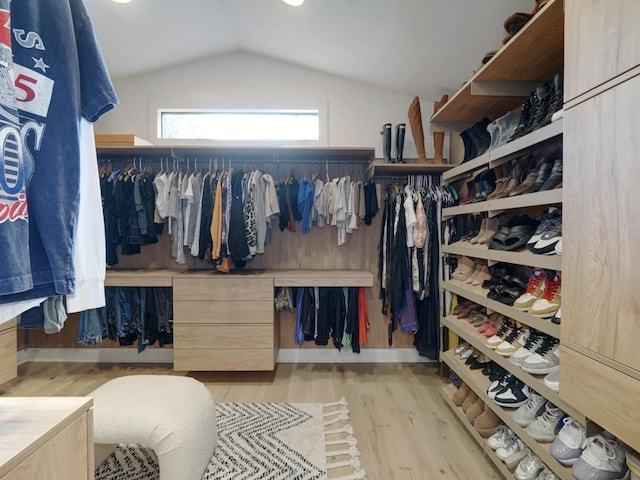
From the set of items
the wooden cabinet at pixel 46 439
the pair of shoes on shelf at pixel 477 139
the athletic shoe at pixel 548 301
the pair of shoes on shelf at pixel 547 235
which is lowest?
the wooden cabinet at pixel 46 439

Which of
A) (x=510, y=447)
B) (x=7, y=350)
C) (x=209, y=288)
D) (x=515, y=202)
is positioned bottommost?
(x=510, y=447)

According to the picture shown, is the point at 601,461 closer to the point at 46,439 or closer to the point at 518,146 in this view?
the point at 518,146

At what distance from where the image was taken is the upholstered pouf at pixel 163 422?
139 cm

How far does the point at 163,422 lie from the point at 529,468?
1556mm

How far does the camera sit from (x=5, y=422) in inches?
28.9

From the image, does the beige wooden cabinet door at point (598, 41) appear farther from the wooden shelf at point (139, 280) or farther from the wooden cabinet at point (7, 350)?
the wooden cabinet at point (7, 350)

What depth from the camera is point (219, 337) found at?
2.55 m

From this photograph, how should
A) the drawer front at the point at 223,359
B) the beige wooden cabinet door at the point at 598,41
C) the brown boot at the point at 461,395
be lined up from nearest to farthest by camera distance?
the beige wooden cabinet door at the point at 598,41
the brown boot at the point at 461,395
the drawer front at the point at 223,359

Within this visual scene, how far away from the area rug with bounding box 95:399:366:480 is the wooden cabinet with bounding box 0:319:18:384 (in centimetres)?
74

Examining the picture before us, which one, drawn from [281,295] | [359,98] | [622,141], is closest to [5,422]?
[622,141]

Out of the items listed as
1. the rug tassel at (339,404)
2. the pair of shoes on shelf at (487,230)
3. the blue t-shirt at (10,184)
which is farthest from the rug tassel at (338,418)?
the blue t-shirt at (10,184)

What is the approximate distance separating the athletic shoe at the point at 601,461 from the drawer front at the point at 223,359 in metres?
1.90

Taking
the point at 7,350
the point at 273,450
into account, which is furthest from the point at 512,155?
the point at 7,350

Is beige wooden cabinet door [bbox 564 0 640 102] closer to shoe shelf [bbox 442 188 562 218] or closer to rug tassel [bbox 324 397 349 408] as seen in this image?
shoe shelf [bbox 442 188 562 218]
